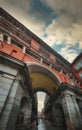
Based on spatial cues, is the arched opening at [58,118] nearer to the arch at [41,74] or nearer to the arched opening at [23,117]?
the arch at [41,74]

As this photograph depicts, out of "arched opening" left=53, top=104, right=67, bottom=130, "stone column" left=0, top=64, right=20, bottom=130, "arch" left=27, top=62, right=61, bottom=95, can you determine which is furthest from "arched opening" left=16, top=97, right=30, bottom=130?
"arched opening" left=53, top=104, right=67, bottom=130

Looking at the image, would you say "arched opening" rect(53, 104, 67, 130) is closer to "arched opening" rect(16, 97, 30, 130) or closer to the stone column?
"arched opening" rect(16, 97, 30, 130)

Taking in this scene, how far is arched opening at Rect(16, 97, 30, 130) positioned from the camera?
7.45 metres

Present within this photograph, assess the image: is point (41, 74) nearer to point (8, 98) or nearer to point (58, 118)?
point (8, 98)

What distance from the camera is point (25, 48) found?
1002 cm

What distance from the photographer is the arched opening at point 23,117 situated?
7454 mm

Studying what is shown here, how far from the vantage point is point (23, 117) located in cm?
800

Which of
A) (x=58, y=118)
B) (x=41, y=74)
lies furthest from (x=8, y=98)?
(x=58, y=118)

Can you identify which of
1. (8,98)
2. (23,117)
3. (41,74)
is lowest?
(23,117)

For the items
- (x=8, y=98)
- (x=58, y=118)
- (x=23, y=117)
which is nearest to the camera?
(x=8, y=98)

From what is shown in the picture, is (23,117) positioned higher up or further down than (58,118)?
higher up

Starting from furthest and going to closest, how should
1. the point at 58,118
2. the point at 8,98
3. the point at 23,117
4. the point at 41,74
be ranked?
the point at 58,118 → the point at 41,74 → the point at 23,117 → the point at 8,98

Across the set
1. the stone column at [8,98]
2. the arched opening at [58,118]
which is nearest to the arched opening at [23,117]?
the stone column at [8,98]

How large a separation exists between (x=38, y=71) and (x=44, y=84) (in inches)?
178
